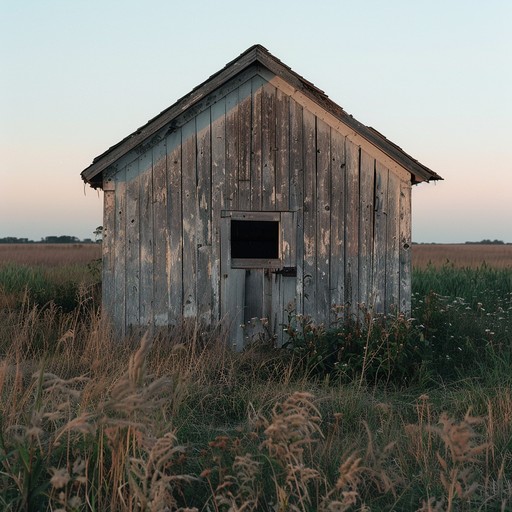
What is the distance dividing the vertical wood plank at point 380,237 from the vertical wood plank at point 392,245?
5 cm

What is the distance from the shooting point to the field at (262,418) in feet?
9.73

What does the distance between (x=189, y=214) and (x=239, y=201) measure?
712mm

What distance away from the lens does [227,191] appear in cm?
946

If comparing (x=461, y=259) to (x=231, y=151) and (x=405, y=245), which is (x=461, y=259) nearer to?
(x=405, y=245)

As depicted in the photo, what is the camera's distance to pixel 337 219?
9641 millimetres

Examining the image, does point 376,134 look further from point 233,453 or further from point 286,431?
point 286,431

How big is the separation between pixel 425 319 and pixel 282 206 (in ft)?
8.32

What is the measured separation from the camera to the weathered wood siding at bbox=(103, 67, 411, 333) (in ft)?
31.1

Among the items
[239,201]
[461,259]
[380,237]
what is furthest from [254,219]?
[461,259]

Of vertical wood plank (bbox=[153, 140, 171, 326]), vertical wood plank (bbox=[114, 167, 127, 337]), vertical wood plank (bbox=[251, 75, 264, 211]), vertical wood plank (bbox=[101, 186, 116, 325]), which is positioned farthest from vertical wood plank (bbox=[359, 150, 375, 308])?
vertical wood plank (bbox=[101, 186, 116, 325])

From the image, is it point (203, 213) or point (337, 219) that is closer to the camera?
point (203, 213)

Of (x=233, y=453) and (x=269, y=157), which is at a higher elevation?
(x=269, y=157)

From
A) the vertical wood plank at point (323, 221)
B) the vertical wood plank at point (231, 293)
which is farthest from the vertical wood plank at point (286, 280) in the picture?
the vertical wood plank at point (231, 293)

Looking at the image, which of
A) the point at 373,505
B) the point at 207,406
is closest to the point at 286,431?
the point at 373,505
